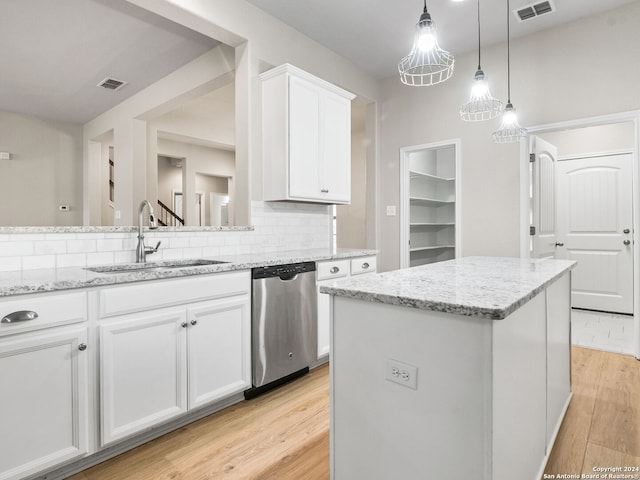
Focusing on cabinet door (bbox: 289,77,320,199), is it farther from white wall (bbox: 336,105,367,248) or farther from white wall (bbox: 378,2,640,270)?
white wall (bbox: 336,105,367,248)

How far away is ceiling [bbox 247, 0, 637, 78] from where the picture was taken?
310 cm

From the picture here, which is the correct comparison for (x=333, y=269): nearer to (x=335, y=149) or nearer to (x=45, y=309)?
(x=335, y=149)

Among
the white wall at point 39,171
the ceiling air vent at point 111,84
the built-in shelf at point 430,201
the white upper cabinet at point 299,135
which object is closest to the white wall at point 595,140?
the built-in shelf at point 430,201

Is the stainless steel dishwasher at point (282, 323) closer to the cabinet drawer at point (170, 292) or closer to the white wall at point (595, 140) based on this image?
the cabinet drawer at point (170, 292)

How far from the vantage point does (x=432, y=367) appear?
111 centimetres

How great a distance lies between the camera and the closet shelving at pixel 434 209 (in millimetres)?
5332

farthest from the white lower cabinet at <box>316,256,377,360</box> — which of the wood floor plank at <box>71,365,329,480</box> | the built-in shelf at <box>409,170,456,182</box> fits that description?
the built-in shelf at <box>409,170,456,182</box>

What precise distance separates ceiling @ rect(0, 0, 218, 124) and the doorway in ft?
13.7

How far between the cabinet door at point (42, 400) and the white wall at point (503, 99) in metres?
3.58

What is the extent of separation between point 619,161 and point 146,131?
5966 mm

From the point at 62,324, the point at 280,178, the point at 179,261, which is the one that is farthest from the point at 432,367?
the point at 280,178

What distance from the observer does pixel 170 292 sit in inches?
74.1

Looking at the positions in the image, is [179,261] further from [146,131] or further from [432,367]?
[146,131]

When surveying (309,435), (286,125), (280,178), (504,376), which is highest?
(286,125)
